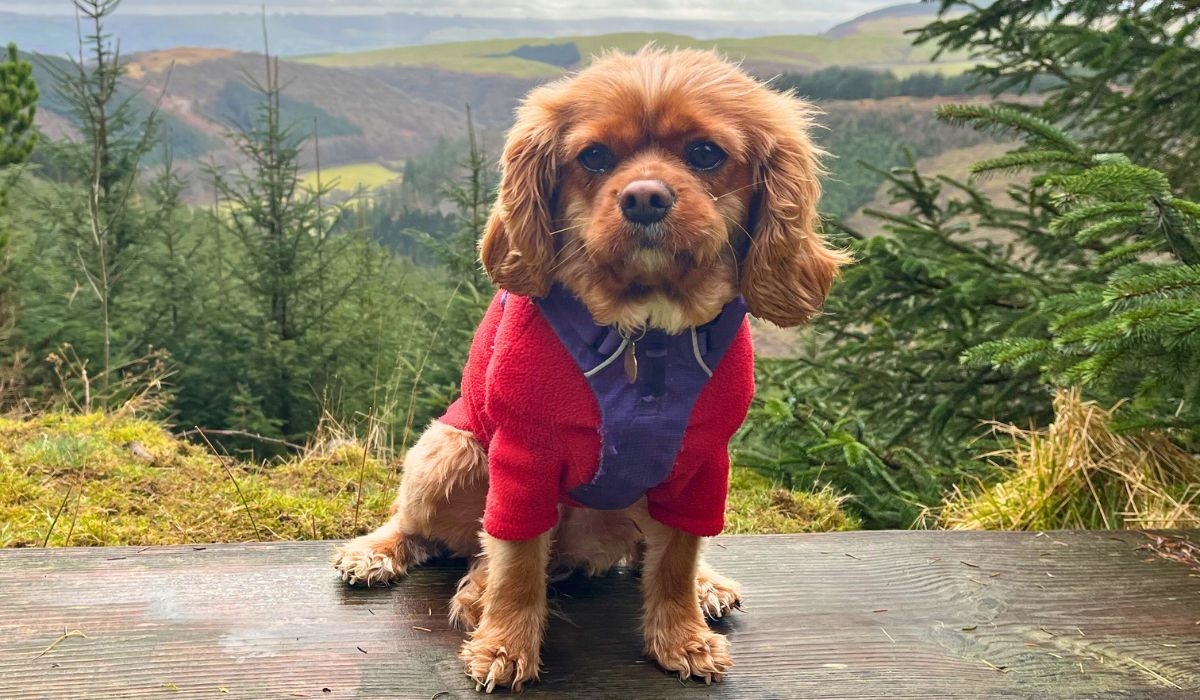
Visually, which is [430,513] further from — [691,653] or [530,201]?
[530,201]

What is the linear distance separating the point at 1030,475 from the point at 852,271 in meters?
1.51

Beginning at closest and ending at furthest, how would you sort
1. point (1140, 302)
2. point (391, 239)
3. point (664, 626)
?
point (664, 626), point (1140, 302), point (391, 239)

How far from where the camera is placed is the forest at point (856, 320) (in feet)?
11.4

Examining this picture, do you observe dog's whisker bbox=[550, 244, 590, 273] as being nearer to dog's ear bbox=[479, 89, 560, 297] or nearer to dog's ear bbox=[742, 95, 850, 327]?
dog's ear bbox=[479, 89, 560, 297]

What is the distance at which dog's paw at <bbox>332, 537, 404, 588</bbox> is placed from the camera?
2.67 m

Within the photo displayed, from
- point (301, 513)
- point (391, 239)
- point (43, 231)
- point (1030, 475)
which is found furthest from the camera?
point (391, 239)

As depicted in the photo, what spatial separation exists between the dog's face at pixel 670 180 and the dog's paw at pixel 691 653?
0.88m

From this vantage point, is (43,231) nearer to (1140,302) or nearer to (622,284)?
(622,284)

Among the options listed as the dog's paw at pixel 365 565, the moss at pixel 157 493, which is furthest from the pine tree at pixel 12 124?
the dog's paw at pixel 365 565

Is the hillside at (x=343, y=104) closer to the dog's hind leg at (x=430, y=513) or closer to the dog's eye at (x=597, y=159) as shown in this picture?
the dog's hind leg at (x=430, y=513)

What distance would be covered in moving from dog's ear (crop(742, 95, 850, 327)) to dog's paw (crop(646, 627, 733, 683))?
0.91 meters

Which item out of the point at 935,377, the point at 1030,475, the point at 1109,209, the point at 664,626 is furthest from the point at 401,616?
the point at 935,377

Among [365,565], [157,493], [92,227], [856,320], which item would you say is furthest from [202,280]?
[365,565]

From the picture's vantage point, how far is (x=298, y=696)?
2.13 m
